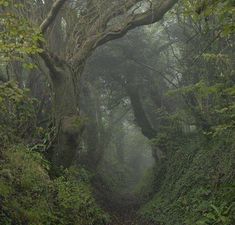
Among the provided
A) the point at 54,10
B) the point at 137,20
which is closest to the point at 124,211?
the point at 137,20

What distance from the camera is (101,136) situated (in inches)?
772

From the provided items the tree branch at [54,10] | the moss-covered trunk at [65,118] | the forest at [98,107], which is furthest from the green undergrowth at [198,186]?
the tree branch at [54,10]

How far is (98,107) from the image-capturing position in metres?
19.6

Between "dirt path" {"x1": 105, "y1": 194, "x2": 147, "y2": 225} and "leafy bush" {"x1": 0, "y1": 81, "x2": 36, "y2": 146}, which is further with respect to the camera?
"dirt path" {"x1": 105, "y1": 194, "x2": 147, "y2": 225}

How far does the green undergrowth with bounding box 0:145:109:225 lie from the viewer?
7.07 m

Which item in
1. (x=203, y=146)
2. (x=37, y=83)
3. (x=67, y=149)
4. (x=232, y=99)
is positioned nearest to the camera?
(x=67, y=149)

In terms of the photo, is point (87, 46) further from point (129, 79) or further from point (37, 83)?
point (129, 79)

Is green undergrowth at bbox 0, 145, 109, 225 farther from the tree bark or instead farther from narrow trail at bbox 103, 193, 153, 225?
narrow trail at bbox 103, 193, 153, 225

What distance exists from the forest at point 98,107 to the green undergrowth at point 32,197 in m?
0.03

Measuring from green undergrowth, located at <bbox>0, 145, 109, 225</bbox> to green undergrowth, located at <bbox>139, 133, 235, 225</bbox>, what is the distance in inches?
112

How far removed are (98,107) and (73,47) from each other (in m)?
7.25

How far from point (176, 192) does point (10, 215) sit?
823cm

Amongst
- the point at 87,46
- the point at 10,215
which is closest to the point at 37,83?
the point at 87,46

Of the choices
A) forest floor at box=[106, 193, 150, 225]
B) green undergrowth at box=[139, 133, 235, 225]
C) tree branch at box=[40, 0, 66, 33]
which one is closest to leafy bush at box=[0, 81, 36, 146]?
tree branch at box=[40, 0, 66, 33]
